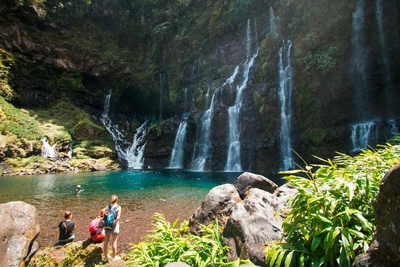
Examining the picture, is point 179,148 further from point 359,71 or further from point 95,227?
point 95,227

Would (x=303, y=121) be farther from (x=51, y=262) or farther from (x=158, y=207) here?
(x=51, y=262)

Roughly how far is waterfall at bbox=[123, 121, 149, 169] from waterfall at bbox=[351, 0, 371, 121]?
30.2 m

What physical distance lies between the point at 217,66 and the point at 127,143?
69.6 ft

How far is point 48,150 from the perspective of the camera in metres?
29.2

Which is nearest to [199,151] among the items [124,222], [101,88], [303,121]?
[303,121]

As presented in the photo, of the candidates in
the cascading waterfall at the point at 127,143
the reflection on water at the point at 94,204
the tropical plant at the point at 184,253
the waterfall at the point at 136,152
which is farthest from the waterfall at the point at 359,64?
the cascading waterfall at the point at 127,143

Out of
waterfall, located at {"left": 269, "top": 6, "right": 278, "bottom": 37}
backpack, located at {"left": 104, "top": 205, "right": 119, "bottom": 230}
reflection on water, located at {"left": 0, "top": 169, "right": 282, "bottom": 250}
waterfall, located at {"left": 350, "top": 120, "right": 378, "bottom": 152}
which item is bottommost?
reflection on water, located at {"left": 0, "top": 169, "right": 282, "bottom": 250}

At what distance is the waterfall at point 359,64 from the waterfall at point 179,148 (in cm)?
2210

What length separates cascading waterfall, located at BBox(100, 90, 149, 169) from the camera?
36928 millimetres

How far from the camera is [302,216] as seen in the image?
2.50 meters

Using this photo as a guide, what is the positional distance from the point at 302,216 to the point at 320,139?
22326 millimetres

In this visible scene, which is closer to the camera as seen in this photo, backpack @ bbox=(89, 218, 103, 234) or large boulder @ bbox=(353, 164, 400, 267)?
large boulder @ bbox=(353, 164, 400, 267)

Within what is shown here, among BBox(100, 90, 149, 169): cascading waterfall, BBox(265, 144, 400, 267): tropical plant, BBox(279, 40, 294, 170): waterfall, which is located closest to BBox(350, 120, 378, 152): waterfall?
BBox(279, 40, 294, 170): waterfall

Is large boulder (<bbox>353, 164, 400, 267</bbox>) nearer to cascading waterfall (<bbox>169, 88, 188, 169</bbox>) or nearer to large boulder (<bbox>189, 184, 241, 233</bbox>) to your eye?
large boulder (<bbox>189, 184, 241, 233</bbox>)
